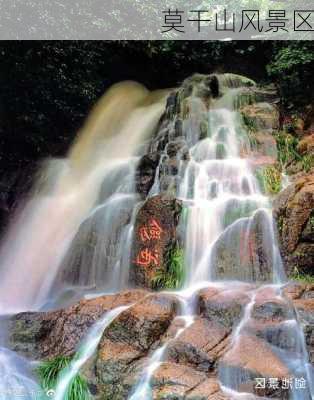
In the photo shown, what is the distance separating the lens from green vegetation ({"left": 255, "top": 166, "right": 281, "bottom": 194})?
814 centimetres

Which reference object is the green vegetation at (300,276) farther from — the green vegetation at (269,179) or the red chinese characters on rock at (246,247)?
the green vegetation at (269,179)

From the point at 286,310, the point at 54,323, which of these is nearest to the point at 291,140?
the point at 286,310

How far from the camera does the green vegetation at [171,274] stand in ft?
22.2

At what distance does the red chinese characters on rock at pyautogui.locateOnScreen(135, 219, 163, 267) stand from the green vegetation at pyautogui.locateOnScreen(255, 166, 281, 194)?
7.12ft

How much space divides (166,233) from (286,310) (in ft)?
8.07

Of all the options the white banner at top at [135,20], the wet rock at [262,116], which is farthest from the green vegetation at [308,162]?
the white banner at top at [135,20]

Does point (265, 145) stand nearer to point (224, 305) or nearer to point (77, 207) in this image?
point (77, 207)

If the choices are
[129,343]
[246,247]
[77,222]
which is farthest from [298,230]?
[77,222]

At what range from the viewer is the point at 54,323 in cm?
632

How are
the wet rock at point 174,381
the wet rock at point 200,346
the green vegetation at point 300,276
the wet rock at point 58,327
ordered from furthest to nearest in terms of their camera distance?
the green vegetation at point 300,276 < the wet rock at point 58,327 < the wet rock at point 200,346 < the wet rock at point 174,381

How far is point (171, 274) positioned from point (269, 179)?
8.83 feet

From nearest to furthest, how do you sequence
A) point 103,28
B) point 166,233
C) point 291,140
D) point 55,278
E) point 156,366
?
point 156,366 < point 166,233 < point 55,278 < point 291,140 < point 103,28

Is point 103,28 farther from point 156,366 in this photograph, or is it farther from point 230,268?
point 156,366

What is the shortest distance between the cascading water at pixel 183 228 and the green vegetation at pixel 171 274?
0.11 metres
